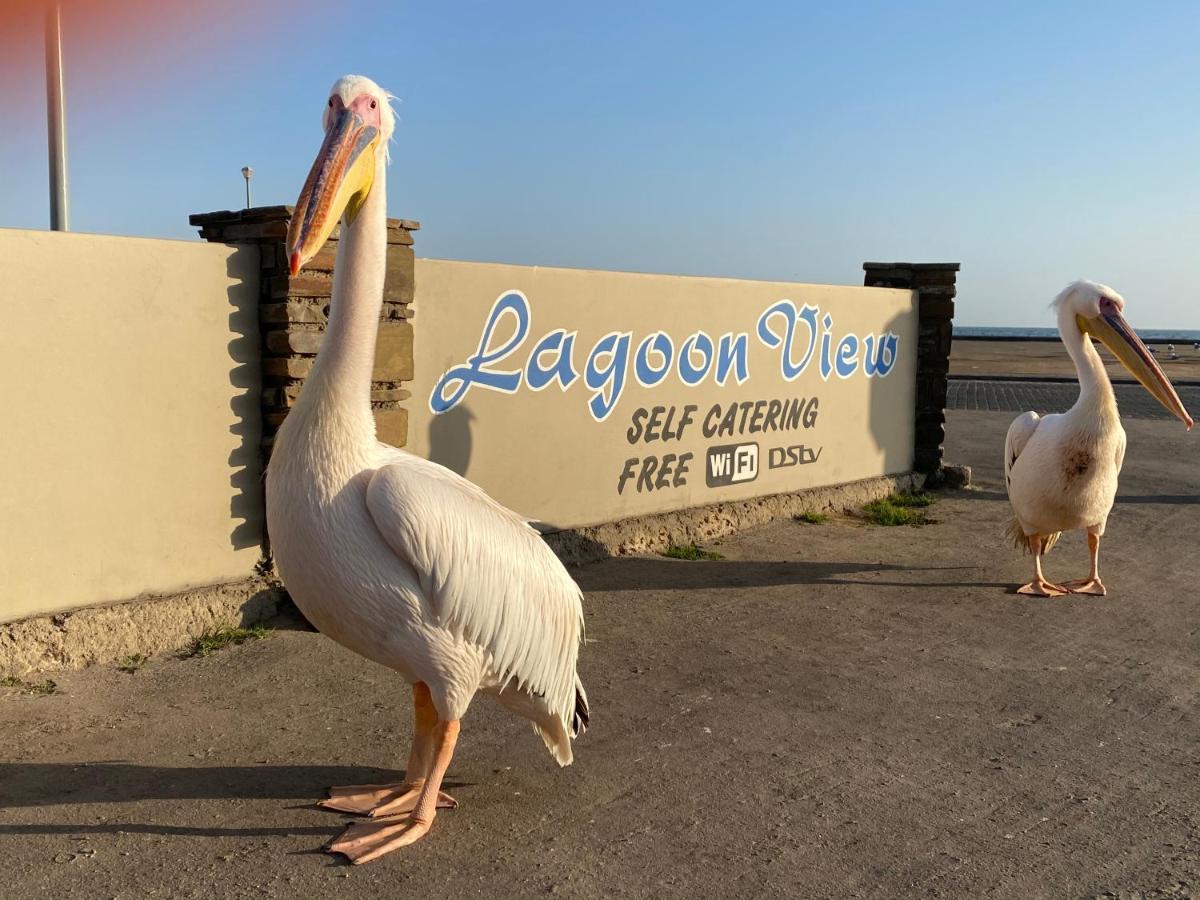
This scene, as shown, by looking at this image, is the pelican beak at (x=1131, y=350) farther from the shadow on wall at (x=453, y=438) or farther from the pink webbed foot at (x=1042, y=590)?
the shadow on wall at (x=453, y=438)

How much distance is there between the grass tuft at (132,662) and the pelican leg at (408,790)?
5.09ft

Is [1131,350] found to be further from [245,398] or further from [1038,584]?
[245,398]

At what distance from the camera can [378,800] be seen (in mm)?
3264

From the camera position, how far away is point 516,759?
369 centimetres

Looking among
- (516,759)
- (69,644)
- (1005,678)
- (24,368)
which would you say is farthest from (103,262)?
(1005,678)

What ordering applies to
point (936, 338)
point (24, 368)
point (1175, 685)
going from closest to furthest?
point (24, 368)
point (1175, 685)
point (936, 338)

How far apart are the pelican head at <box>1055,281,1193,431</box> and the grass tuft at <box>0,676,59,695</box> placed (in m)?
5.78

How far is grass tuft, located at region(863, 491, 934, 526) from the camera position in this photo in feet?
27.1

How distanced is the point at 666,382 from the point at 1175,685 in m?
3.74

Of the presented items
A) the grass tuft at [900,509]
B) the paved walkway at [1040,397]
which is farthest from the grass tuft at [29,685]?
the paved walkway at [1040,397]

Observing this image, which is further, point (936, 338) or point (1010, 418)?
point (1010, 418)

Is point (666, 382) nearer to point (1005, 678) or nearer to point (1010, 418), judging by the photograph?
point (1005, 678)

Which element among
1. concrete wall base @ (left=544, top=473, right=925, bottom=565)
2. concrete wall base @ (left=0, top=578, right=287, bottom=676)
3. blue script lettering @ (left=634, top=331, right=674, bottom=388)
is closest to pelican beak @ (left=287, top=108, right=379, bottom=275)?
concrete wall base @ (left=0, top=578, right=287, bottom=676)

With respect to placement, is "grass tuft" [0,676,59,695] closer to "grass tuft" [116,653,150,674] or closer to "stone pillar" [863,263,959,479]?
"grass tuft" [116,653,150,674]
